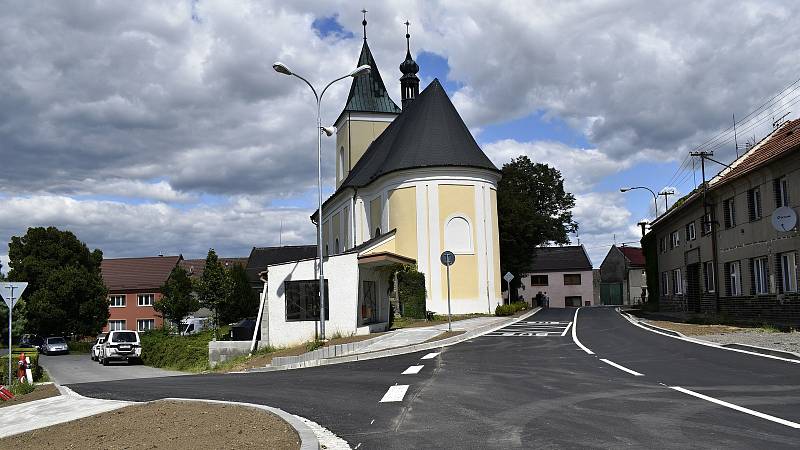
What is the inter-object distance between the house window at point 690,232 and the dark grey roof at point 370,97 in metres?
29.5

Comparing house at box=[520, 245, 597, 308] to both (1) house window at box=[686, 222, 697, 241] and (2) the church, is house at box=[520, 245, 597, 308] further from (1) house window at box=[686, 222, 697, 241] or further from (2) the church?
(1) house window at box=[686, 222, 697, 241]

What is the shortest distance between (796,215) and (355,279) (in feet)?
48.6

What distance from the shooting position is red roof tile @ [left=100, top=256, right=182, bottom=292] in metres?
79.9

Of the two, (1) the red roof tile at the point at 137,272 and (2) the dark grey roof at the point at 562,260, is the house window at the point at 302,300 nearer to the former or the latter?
(1) the red roof tile at the point at 137,272

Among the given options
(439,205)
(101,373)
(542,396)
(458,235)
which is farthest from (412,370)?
(458,235)

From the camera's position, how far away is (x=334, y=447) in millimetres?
7270

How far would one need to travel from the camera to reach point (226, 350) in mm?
27641

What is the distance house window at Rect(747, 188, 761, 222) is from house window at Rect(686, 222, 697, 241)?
28.6 ft

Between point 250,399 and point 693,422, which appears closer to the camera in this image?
point 693,422

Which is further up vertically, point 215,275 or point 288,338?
point 215,275

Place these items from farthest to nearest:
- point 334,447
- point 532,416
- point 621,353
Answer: point 621,353 → point 532,416 → point 334,447

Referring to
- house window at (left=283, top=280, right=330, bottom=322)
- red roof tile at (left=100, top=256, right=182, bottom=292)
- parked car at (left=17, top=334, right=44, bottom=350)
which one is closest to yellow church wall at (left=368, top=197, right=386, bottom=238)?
house window at (left=283, top=280, right=330, bottom=322)

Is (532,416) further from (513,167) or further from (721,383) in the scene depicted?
(513,167)

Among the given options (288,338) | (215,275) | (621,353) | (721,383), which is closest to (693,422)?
(721,383)
